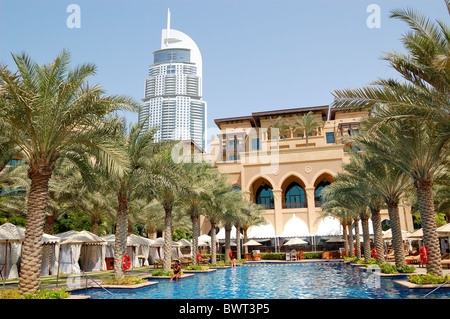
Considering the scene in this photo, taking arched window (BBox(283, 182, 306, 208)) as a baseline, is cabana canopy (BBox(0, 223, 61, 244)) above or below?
below

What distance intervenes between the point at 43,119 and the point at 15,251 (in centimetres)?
1201

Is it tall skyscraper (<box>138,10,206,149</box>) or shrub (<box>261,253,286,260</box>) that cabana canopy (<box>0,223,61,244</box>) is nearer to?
shrub (<box>261,253,286,260</box>)

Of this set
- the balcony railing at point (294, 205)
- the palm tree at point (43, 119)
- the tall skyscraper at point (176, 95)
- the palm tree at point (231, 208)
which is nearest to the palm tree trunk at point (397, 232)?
the palm tree at point (231, 208)

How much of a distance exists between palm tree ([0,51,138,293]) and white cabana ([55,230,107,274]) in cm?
897

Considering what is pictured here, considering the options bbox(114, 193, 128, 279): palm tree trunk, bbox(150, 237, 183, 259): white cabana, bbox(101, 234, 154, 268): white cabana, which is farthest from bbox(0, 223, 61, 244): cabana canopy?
bbox(150, 237, 183, 259): white cabana

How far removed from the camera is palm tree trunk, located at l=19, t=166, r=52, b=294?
10227mm

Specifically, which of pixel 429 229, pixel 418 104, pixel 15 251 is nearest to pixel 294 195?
pixel 429 229

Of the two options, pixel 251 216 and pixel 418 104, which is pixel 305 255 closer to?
pixel 251 216

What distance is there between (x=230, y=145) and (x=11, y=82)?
45651 millimetres

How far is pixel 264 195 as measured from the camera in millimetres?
48625

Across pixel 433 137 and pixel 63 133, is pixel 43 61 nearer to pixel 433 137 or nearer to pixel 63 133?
pixel 63 133

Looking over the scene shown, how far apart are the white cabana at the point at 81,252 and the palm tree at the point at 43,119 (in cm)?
897

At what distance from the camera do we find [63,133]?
36.3 feet
